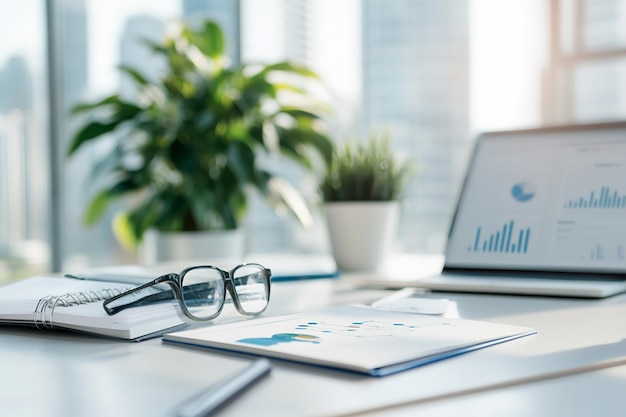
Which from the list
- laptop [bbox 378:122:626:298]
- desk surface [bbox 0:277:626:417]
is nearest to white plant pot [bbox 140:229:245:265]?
laptop [bbox 378:122:626:298]

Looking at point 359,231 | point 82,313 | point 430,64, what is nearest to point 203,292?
point 82,313

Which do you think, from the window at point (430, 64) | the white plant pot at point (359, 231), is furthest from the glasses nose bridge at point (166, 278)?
the window at point (430, 64)

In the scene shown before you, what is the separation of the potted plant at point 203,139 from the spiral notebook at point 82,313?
153 centimetres

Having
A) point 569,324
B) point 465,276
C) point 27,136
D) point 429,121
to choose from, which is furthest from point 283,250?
point 569,324

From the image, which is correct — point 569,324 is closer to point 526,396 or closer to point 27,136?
point 526,396

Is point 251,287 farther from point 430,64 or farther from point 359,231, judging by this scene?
point 430,64

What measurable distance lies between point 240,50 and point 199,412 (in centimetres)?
340

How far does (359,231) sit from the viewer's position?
1.49 metres

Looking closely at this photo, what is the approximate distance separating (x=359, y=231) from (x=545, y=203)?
1.28ft

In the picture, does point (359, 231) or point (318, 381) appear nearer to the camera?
point (318, 381)

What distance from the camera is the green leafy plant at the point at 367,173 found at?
1516mm

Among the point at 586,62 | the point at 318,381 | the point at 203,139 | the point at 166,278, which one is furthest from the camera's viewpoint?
the point at 586,62

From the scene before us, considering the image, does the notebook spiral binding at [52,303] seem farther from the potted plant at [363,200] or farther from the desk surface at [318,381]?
the potted plant at [363,200]

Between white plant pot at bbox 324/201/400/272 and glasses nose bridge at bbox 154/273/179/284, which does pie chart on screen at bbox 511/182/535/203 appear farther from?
glasses nose bridge at bbox 154/273/179/284
